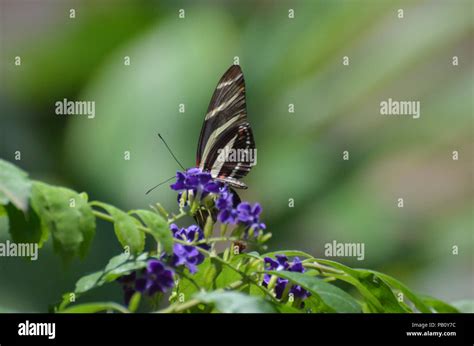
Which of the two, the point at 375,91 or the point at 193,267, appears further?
the point at 375,91

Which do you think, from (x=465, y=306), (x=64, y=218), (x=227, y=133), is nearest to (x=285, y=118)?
(x=227, y=133)

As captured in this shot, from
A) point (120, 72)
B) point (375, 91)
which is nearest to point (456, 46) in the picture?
point (375, 91)

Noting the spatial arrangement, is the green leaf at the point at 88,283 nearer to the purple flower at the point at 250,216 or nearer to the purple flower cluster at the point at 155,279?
the purple flower cluster at the point at 155,279

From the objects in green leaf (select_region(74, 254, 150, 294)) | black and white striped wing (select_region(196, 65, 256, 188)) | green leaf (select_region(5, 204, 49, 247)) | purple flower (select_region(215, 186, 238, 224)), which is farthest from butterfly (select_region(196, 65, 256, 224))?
green leaf (select_region(5, 204, 49, 247))

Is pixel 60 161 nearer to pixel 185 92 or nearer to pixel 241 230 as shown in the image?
pixel 185 92

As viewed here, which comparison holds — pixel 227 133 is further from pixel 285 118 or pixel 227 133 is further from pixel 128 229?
pixel 285 118

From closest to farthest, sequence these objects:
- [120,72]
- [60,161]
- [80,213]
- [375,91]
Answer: [80,213], [60,161], [120,72], [375,91]
